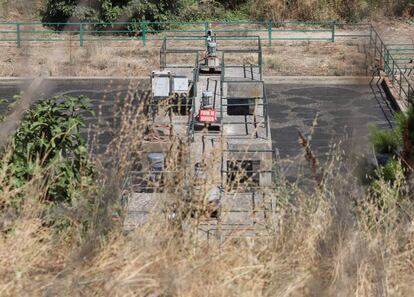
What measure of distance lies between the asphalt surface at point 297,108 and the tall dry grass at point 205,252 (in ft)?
36.7

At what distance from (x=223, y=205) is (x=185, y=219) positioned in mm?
343

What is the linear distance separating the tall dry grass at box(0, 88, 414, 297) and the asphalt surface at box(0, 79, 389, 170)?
11196mm

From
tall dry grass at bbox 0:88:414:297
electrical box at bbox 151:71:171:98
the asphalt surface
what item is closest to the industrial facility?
electrical box at bbox 151:71:171:98

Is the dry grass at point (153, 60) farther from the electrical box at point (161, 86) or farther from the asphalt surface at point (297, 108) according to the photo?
the electrical box at point (161, 86)

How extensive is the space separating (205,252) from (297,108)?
15809mm

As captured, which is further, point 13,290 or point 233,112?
Result: point 233,112

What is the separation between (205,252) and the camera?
4293 mm

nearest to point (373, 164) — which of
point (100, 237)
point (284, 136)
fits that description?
point (100, 237)

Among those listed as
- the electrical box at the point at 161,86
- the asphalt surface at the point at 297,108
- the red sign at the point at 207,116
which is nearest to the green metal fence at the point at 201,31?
the asphalt surface at the point at 297,108

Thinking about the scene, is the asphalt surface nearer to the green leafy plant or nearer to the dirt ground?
the dirt ground

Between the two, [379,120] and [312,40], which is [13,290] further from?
[312,40]

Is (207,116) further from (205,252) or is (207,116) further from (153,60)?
(153,60)

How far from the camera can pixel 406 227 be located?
458 cm

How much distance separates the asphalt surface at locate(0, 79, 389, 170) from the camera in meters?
17.0
